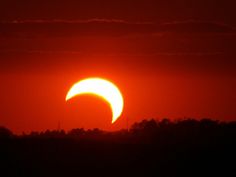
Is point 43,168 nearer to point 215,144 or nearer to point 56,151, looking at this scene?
point 56,151

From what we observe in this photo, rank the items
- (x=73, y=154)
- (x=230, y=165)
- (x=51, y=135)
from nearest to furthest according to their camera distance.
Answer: (x=230, y=165)
(x=73, y=154)
(x=51, y=135)

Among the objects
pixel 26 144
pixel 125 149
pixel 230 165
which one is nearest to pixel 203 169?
pixel 230 165

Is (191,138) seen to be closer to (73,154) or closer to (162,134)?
(162,134)

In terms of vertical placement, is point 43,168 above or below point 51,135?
below

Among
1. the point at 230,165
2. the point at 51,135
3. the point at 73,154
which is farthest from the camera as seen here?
the point at 51,135

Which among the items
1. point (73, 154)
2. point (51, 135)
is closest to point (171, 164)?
point (73, 154)

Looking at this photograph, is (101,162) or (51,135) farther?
(51,135)
